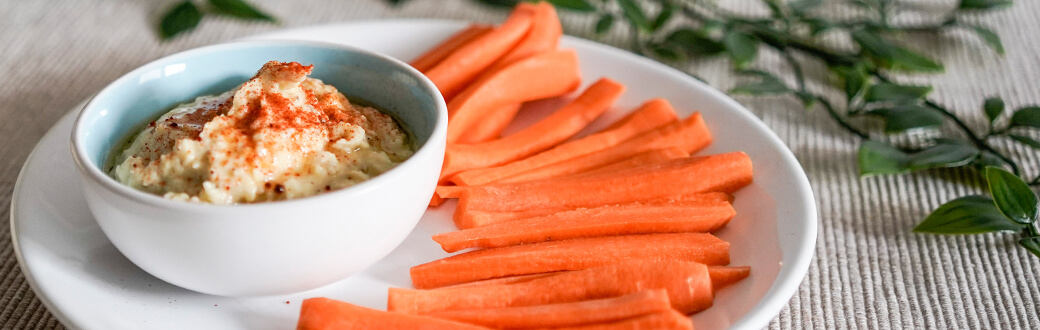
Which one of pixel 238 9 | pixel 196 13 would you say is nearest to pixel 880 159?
pixel 238 9

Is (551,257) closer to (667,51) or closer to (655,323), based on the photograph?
(655,323)

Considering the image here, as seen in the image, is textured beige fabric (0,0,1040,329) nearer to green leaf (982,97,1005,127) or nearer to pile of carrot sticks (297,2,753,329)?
green leaf (982,97,1005,127)

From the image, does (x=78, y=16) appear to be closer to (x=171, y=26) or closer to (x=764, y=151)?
(x=171, y=26)

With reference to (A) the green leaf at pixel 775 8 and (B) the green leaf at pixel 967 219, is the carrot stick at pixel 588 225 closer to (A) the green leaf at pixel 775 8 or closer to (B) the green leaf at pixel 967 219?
(B) the green leaf at pixel 967 219

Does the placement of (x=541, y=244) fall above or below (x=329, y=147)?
below

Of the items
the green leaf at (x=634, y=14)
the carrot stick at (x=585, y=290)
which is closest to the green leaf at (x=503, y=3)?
the green leaf at (x=634, y=14)

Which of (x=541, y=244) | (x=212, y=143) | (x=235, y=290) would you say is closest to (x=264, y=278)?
(x=235, y=290)
